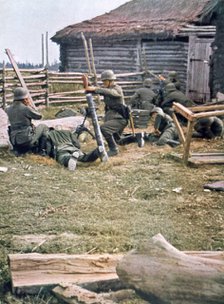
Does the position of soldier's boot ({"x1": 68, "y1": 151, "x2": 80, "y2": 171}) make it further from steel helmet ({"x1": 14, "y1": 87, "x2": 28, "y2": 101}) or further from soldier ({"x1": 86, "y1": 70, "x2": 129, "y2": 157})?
steel helmet ({"x1": 14, "y1": 87, "x2": 28, "y2": 101})

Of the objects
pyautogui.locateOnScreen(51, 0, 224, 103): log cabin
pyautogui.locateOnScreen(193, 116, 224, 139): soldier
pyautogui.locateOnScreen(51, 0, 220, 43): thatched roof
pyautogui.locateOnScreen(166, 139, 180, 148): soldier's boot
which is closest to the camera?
pyautogui.locateOnScreen(166, 139, 180, 148): soldier's boot

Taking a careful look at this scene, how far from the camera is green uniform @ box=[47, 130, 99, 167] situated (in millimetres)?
9555

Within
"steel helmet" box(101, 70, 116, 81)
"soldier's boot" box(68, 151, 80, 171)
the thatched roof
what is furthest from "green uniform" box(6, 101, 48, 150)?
the thatched roof

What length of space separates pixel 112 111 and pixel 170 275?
23.7ft

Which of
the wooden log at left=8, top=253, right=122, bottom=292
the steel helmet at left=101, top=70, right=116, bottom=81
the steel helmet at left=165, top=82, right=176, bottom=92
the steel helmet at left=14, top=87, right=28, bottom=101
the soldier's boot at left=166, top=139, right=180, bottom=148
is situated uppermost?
the steel helmet at left=101, top=70, right=116, bottom=81

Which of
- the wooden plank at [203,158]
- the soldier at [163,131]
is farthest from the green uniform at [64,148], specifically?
the soldier at [163,131]

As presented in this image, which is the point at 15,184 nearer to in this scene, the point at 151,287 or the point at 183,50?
the point at 151,287

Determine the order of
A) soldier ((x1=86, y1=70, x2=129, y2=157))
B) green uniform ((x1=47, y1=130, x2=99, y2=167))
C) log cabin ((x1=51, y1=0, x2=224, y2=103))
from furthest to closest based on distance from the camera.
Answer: log cabin ((x1=51, y1=0, x2=224, y2=103)), soldier ((x1=86, y1=70, x2=129, y2=157)), green uniform ((x1=47, y1=130, x2=99, y2=167))

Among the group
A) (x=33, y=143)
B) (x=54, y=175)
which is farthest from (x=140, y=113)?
(x=54, y=175)

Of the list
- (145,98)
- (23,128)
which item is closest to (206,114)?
(23,128)

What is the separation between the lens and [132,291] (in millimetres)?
4094

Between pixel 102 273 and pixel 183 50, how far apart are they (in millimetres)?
16620

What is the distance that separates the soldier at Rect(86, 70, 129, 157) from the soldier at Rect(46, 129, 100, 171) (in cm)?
70

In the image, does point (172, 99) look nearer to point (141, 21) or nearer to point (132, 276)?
point (141, 21)
